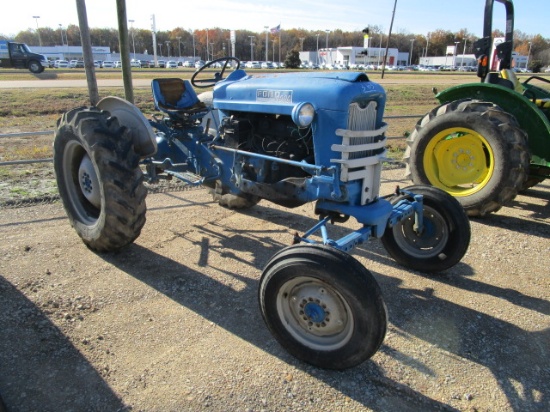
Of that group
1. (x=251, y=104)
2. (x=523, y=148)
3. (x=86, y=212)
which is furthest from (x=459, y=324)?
(x=86, y=212)

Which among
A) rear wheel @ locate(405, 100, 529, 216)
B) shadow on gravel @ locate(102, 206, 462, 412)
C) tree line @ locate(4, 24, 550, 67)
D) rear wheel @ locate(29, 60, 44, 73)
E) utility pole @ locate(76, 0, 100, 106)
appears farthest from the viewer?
tree line @ locate(4, 24, 550, 67)

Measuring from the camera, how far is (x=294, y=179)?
3.35 meters

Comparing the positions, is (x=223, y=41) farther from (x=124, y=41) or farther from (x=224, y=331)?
(x=224, y=331)

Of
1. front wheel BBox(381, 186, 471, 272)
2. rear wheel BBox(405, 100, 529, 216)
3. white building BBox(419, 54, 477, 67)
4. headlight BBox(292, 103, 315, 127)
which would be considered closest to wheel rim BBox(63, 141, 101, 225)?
headlight BBox(292, 103, 315, 127)

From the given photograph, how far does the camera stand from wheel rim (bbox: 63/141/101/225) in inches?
161

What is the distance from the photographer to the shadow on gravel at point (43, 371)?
7.68ft

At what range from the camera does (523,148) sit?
4738 mm

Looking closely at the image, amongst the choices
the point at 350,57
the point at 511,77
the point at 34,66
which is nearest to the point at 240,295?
the point at 511,77

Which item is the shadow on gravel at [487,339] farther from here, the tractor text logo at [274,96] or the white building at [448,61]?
the white building at [448,61]

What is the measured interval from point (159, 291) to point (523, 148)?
411 cm

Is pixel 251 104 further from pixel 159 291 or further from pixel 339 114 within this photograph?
pixel 159 291

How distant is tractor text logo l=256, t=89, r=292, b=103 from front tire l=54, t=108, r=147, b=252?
1.23 meters

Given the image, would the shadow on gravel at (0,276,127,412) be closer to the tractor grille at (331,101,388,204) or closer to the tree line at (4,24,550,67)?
the tractor grille at (331,101,388,204)

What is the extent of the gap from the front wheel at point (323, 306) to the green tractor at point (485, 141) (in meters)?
3.15
